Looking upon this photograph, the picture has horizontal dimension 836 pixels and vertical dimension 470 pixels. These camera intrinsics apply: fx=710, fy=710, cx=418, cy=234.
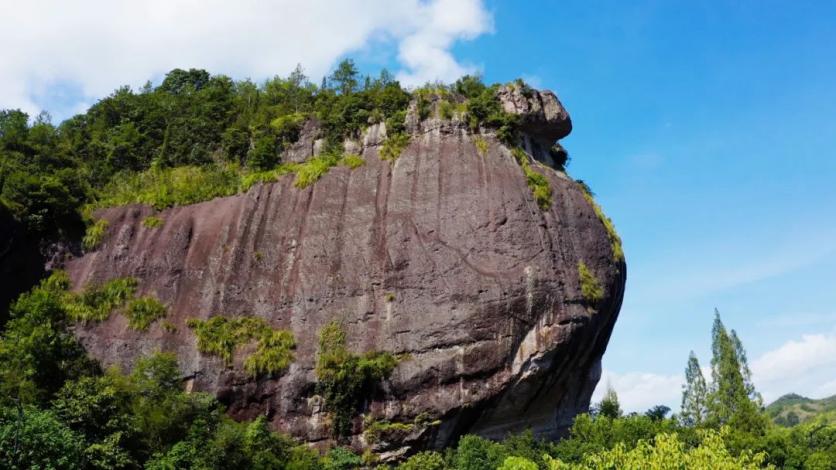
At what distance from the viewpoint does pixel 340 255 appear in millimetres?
24812

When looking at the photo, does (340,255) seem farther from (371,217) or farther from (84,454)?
(84,454)

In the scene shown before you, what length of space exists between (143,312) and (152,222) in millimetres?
4439

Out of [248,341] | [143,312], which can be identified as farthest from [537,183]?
[143,312]

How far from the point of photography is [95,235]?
27.2 m

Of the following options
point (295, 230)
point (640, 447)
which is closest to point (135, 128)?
point (295, 230)

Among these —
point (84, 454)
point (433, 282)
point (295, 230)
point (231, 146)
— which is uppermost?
point (231, 146)

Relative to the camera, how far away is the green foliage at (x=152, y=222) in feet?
90.2

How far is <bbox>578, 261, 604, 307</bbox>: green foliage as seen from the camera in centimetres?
2344

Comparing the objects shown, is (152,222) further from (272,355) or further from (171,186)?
(272,355)

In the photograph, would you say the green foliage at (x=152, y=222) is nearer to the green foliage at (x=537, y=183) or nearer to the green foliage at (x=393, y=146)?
the green foliage at (x=393, y=146)

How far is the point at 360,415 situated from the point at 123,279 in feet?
34.0

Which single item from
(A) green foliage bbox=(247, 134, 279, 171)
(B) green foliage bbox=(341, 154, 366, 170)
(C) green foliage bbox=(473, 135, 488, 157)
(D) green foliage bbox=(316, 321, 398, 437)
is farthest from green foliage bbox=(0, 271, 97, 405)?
(C) green foliage bbox=(473, 135, 488, 157)

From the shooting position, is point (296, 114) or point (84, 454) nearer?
point (84, 454)

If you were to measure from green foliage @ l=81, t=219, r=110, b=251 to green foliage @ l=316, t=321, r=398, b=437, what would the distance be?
Result: 1074cm
